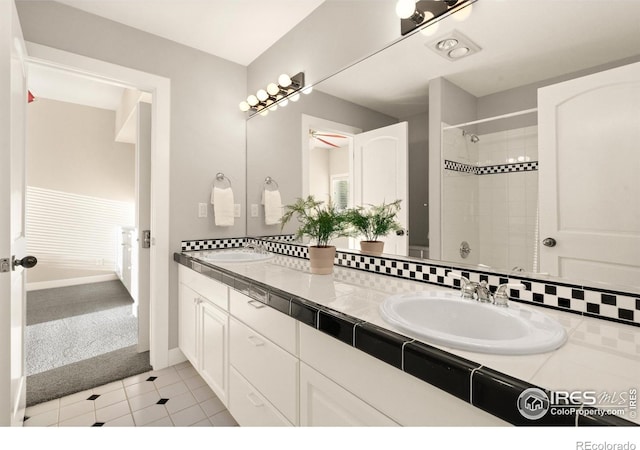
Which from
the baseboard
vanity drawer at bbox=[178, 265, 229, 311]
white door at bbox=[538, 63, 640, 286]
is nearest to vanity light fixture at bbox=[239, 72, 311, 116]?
vanity drawer at bbox=[178, 265, 229, 311]

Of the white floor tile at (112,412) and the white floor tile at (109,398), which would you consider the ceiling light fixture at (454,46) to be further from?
the white floor tile at (109,398)

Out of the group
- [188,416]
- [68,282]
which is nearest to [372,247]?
[188,416]

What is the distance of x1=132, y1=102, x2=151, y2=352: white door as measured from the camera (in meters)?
2.41

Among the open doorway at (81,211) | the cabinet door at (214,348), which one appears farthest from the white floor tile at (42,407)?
the cabinet door at (214,348)

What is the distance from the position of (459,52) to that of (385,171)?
0.58 metres

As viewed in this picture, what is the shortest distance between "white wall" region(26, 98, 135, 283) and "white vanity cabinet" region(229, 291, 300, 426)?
179 inches

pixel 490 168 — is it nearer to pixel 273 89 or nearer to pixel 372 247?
pixel 372 247

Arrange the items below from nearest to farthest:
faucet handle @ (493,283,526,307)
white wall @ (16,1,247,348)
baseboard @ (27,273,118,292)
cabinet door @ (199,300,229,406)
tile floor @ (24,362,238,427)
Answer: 1. faucet handle @ (493,283,526,307)
2. cabinet door @ (199,300,229,406)
3. tile floor @ (24,362,238,427)
4. white wall @ (16,1,247,348)
5. baseboard @ (27,273,118,292)

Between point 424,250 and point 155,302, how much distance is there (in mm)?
1924

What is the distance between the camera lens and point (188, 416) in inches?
68.2

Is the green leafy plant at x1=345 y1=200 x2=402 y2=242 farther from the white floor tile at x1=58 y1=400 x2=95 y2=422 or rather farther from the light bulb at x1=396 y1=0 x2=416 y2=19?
the white floor tile at x1=58 y1=400 x2=95 y2=422

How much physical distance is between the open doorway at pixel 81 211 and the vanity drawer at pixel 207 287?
3.27ft

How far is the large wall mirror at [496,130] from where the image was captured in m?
0.90

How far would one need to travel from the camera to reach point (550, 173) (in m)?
1.00
